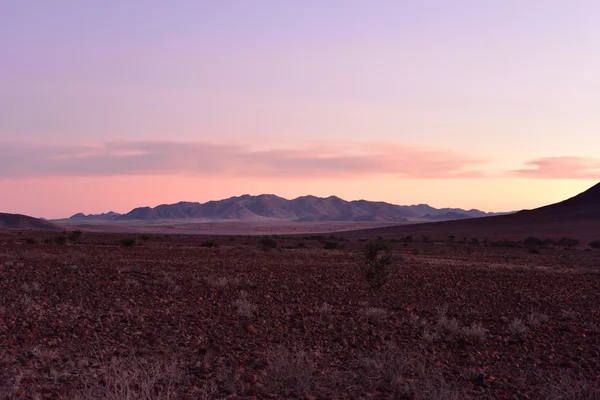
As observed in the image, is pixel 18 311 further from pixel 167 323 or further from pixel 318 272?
pixel 318 272

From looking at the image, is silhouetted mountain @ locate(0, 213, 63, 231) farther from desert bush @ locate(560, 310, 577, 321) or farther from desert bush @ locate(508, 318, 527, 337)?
desert bush @ locate(508, 318, 527, 337)

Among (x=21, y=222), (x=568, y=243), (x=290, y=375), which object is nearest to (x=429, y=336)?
(x=290, y=375)

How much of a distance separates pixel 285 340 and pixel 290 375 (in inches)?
113

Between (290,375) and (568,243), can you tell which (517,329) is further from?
(568,243)

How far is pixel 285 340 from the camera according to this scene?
34.4 feet

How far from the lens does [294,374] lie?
7.61 metres

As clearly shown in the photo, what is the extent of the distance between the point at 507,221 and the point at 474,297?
97.3 metres

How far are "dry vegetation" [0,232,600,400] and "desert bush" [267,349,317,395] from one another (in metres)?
0.02

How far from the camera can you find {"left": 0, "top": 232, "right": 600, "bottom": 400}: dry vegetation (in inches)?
291

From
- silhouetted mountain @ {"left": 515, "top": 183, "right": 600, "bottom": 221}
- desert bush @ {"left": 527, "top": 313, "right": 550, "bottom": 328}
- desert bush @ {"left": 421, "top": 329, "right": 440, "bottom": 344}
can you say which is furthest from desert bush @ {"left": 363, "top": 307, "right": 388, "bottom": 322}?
silhouetted mountain @ {"left": 515, "top": 183, "right": 600, "bottom": 221}

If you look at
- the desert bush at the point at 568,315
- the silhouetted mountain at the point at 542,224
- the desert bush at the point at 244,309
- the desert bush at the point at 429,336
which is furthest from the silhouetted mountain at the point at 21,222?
the desert bush at the point at 429,336

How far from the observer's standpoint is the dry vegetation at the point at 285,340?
7.38m

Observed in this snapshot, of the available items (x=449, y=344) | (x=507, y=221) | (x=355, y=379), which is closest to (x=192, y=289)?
(x=449, y=344)

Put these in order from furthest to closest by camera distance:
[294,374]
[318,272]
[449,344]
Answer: [318,272] → [449,344] → [294,374]
